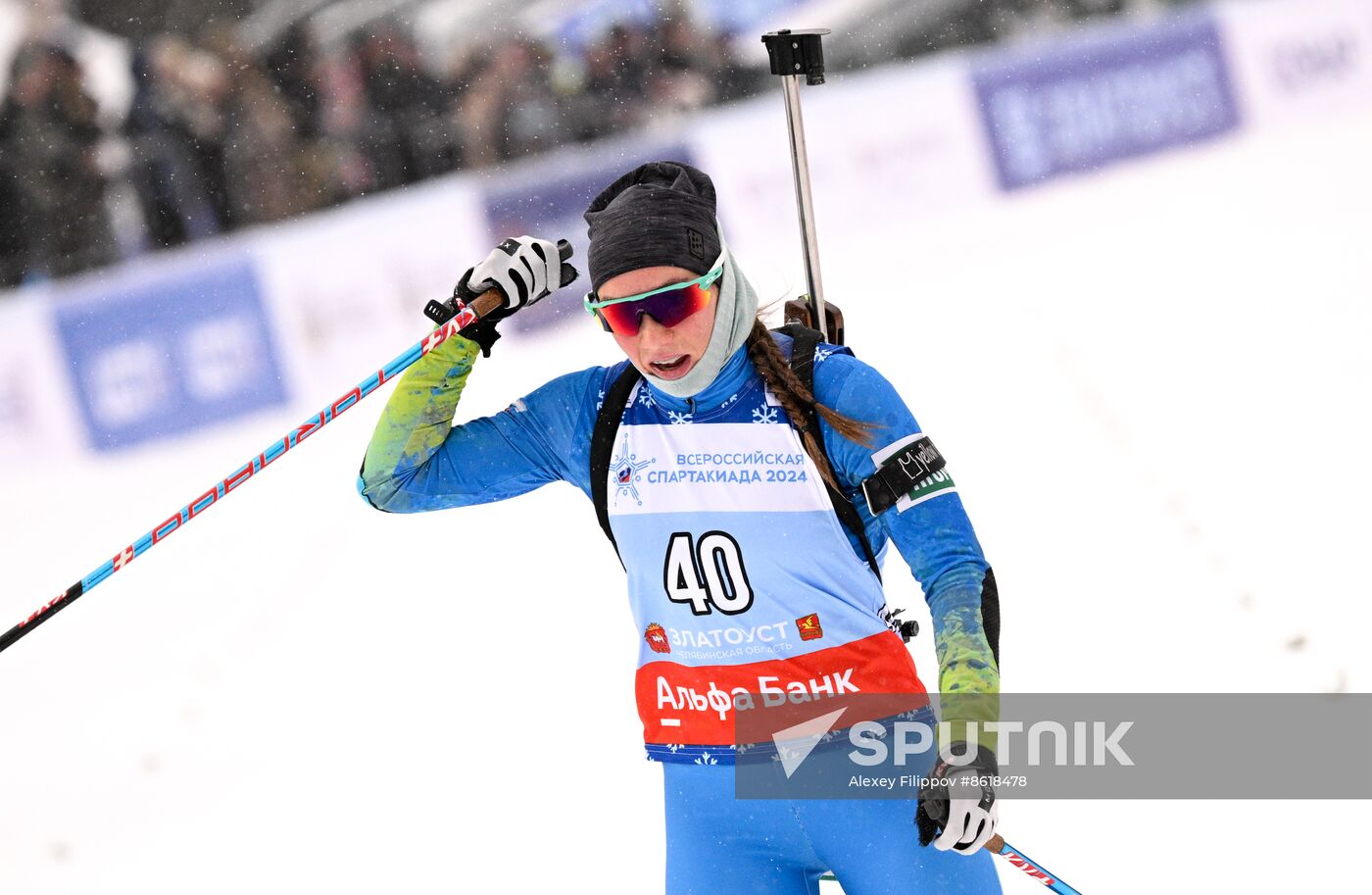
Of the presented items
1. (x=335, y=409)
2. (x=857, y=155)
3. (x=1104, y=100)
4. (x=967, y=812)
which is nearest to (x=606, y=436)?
(x=335, y=409)

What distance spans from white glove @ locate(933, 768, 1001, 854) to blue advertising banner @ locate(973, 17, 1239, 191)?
20.6ft

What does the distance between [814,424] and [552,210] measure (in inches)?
211

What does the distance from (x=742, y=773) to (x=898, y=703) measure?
247 millimetres

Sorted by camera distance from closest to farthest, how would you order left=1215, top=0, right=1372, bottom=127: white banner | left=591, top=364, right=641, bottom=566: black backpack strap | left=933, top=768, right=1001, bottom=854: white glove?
left=933, top=768, right=1001, bottom=854: white glove < left=591, top=364, right=641, bottom=566: black backpack strap < left=1215, top=0, right=1372, bottom=127: white banner

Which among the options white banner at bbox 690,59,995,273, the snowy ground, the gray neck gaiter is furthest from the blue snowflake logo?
white banner at bbox 690,59,995,273

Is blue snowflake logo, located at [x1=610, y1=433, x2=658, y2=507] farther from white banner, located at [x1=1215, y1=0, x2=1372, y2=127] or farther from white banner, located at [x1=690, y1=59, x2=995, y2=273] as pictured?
white banner, located at [x1=1215, y1=0, x2=1372, y2=127]

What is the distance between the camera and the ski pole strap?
2160 mm

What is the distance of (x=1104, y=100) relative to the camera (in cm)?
827

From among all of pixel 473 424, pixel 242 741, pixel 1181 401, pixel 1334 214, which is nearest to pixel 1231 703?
pixel 1181 401

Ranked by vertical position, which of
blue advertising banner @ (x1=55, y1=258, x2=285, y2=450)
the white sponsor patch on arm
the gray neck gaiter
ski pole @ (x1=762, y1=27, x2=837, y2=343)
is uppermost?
blue advertising banner @ (x1=55, y1=258, x2=285, y2=450)

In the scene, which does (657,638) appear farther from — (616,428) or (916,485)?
(916,485)

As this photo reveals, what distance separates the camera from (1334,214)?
7387mm

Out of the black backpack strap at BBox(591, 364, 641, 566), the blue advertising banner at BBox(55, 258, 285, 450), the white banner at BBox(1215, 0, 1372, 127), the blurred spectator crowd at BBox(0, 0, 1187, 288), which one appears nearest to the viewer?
the black backpack strap at BBox(591, 364, 641, 566)

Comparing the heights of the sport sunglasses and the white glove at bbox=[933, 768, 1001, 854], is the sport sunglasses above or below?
above
